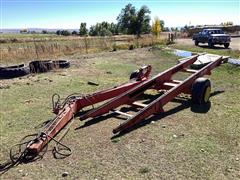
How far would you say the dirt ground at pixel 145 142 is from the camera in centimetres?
443

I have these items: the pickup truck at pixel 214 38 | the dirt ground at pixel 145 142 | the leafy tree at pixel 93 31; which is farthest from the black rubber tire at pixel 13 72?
the leafy tree at pixel 93 31

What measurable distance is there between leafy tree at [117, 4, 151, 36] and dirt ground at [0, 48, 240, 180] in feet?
169

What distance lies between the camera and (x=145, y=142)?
5.39 meters

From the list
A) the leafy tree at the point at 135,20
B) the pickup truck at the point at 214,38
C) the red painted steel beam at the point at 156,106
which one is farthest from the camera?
the leafy tree at the point at 135,20

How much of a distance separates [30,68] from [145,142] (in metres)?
9.37

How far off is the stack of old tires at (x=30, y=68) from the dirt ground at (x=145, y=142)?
3.65 meters

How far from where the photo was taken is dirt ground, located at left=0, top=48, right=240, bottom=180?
4430 millimetres

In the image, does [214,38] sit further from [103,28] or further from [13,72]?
[103,28]

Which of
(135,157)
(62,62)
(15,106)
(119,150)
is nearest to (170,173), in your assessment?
(135,157)

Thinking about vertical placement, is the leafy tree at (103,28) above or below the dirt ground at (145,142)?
above

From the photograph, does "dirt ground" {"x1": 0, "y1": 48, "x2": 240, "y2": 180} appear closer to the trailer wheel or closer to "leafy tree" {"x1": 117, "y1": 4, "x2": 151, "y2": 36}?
the trailer wheel

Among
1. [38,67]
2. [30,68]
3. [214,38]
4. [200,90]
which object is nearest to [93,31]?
[214,38]

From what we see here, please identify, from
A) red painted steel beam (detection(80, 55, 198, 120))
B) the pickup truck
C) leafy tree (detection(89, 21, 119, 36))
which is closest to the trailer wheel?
red painted steel beam (detection(80, 55, 198, 120))

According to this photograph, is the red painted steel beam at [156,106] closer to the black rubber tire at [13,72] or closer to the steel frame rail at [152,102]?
the steel frame rail at [152,102]
